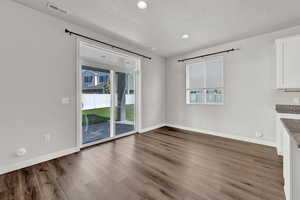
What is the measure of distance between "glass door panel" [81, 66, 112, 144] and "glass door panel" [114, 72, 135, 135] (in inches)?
10.6

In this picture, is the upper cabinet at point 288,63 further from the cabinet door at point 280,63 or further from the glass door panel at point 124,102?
the glass door panel at point 124,102

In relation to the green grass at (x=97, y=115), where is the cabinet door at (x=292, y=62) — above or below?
above

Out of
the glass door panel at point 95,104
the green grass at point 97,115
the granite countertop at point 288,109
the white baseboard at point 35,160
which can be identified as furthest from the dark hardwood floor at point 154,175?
the granite countertop at point 288,109

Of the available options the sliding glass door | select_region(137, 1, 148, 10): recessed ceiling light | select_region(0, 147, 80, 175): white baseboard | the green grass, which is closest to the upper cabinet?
select_region(137, 1, 148, 10): recessed ceiling light

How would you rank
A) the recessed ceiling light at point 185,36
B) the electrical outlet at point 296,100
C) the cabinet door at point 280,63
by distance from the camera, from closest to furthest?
the cabinet door at point 280,63, the electrical outlet at point 296,100, the recessed ceiling light at point 185,36

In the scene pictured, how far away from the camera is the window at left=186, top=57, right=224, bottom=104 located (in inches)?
161

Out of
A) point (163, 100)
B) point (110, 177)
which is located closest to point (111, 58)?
point (163, 100)

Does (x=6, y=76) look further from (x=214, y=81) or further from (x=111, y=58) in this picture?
(x=214, y=81)

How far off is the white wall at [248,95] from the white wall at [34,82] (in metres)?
3.83

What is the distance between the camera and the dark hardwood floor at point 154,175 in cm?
163

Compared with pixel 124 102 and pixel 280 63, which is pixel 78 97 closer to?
pixel 124 102

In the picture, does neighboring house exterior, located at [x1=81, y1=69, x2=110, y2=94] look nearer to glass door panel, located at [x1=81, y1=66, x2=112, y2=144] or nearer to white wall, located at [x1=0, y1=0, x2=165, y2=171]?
glass door panel, located at [x1=81, y1=66, x2=112, y2=144]

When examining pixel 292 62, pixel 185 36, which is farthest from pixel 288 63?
pixel 185 36

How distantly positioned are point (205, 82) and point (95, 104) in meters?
3.53
